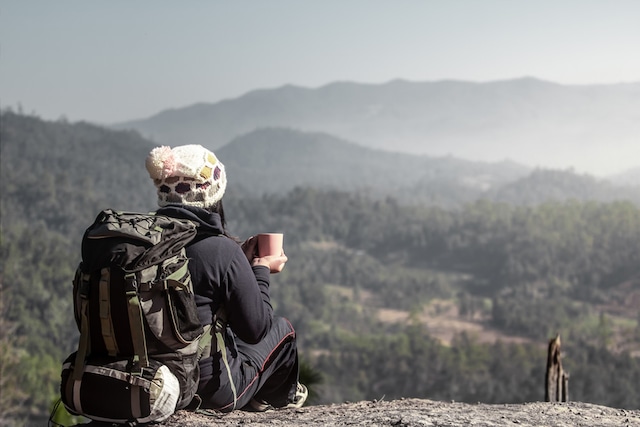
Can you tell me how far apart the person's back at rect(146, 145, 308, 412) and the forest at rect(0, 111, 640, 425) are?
76.5 ft

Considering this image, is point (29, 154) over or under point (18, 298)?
over

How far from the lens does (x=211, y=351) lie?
3244 mm

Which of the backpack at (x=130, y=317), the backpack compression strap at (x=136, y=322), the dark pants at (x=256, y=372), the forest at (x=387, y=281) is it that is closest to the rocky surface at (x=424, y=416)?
the dark pants at (x=256, y=372)

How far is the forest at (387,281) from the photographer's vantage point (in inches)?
2000

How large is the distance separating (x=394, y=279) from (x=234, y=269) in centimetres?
9212

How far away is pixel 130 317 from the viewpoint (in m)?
2.80

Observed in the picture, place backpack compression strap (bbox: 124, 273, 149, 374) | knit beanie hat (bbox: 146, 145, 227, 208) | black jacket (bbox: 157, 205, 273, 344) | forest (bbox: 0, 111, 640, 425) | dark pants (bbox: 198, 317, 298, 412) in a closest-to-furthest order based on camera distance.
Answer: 1. backpack compression strap (bbox: 124, 273, 149, 374)
2. black jacket (bbox: 157, 205, 273, 344)
3. knit beanie hat (bbox: 146, 145, 227, 208)
4. dark pants (bbox: 198, 317, 298, 412)
5. forest (bbox: 0, 111, 640, 425)

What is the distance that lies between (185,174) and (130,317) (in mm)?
654

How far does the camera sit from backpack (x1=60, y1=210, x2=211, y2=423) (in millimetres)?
2803

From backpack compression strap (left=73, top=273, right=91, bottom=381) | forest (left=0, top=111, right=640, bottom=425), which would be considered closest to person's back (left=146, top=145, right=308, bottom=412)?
backpack compression strap (left=73, top=273, right=91, bottom=381)

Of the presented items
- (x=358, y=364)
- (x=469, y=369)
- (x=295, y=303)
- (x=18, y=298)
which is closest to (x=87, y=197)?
(x=295, y=303)

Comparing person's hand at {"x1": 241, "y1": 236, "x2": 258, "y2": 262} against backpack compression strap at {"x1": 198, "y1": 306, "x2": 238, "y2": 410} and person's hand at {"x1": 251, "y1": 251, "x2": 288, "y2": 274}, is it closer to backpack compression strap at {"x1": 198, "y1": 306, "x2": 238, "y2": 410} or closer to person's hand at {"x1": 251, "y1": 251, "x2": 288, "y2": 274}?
person's hand at {"x1": 251, "y1": 251, "x2": 288, "y2": 274}

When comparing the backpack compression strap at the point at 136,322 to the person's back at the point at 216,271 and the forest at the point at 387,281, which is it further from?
the forest at the point at 387,281

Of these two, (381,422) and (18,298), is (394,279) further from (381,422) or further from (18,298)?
(381,422)
